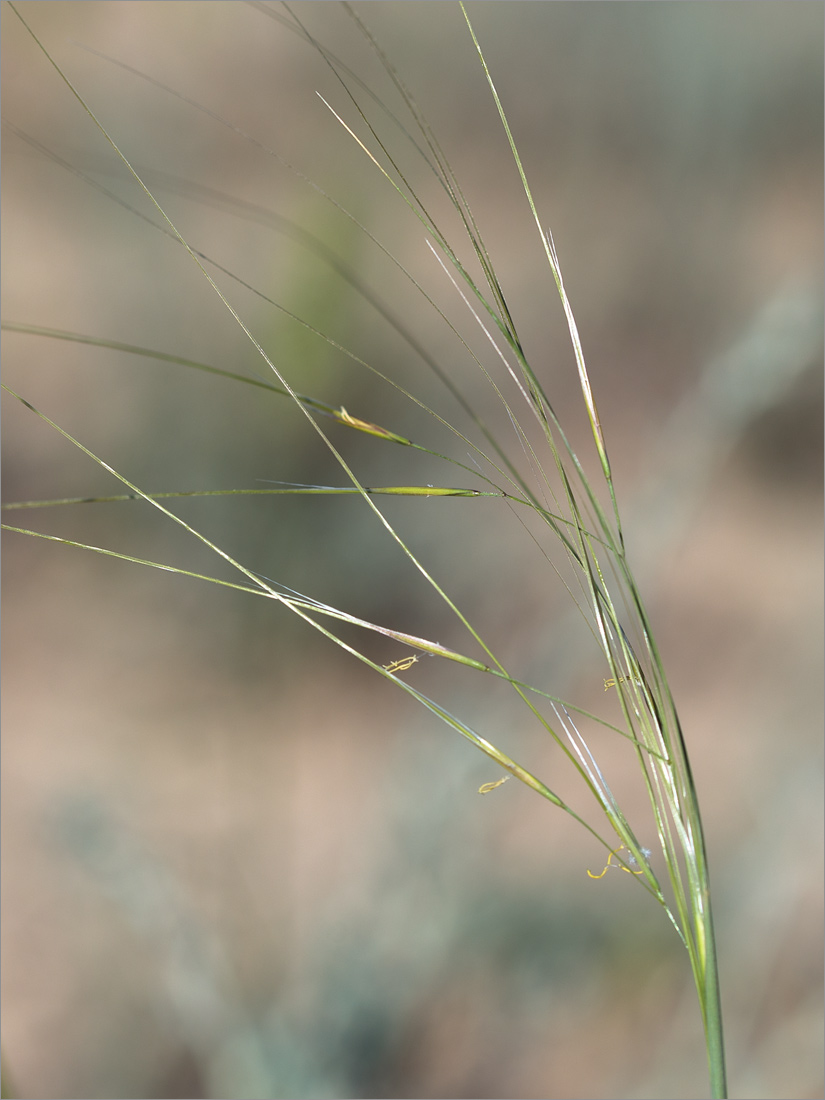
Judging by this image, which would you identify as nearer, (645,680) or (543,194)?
(645,680)

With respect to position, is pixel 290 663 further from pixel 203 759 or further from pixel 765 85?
pixel 765 85

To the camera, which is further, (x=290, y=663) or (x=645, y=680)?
(x=290, y=663)

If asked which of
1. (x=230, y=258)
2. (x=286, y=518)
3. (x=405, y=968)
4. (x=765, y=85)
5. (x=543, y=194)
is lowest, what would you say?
(x=405, y=968)

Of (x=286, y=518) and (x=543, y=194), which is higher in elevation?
(x=543, y=194)

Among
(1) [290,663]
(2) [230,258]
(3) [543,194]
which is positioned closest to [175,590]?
(1) [290,663]

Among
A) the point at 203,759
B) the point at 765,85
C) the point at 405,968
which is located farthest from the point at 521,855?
the point at 765,85

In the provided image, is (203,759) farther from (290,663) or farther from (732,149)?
(732,149)
